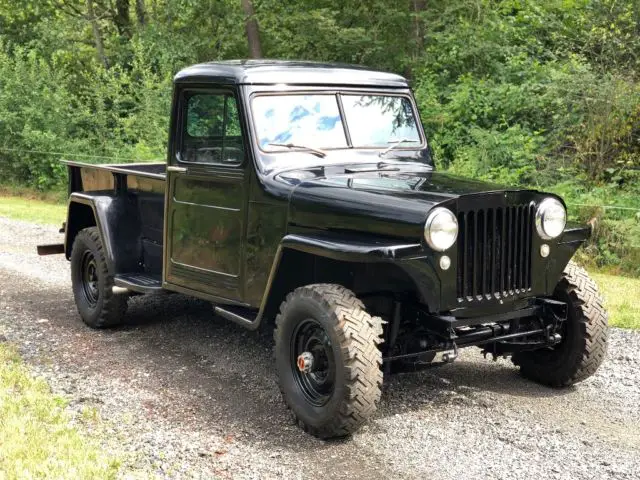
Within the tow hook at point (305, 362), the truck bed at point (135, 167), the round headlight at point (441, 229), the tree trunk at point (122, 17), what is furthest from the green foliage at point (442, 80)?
the tow hook at point (305, 362)

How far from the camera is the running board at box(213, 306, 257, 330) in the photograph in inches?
199

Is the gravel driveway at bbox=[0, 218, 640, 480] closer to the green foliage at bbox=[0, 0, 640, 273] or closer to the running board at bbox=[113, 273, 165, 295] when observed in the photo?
the running board at bbox=[113, 273, 165, 295]

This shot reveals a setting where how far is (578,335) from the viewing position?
5020mm

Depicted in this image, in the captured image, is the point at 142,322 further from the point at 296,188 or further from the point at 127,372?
the point at 296,188

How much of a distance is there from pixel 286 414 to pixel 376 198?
1.38 metres

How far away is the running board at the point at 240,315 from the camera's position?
199 inches

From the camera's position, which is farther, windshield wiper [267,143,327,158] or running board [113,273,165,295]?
running board [113,273,165,295]

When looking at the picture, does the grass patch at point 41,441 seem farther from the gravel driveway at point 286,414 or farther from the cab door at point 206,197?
the cab door at point 206,197

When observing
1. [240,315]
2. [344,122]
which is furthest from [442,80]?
[240,315]

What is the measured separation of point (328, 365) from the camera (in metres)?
4.42

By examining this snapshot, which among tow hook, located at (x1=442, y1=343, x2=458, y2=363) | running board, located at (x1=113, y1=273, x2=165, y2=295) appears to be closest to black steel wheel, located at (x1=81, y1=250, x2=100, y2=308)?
running board, located at (x1=113, y1=273, x2=165, y2=295)

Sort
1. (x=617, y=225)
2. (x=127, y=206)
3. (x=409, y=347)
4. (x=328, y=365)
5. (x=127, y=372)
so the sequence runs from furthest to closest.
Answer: (x=617, y=225), (x=127, y=206), (x=127, y=372), (x=409, y=347), (x=328, y=365)

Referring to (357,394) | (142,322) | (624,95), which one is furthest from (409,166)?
(624,95)

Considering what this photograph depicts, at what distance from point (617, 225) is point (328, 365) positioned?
21.0ft
